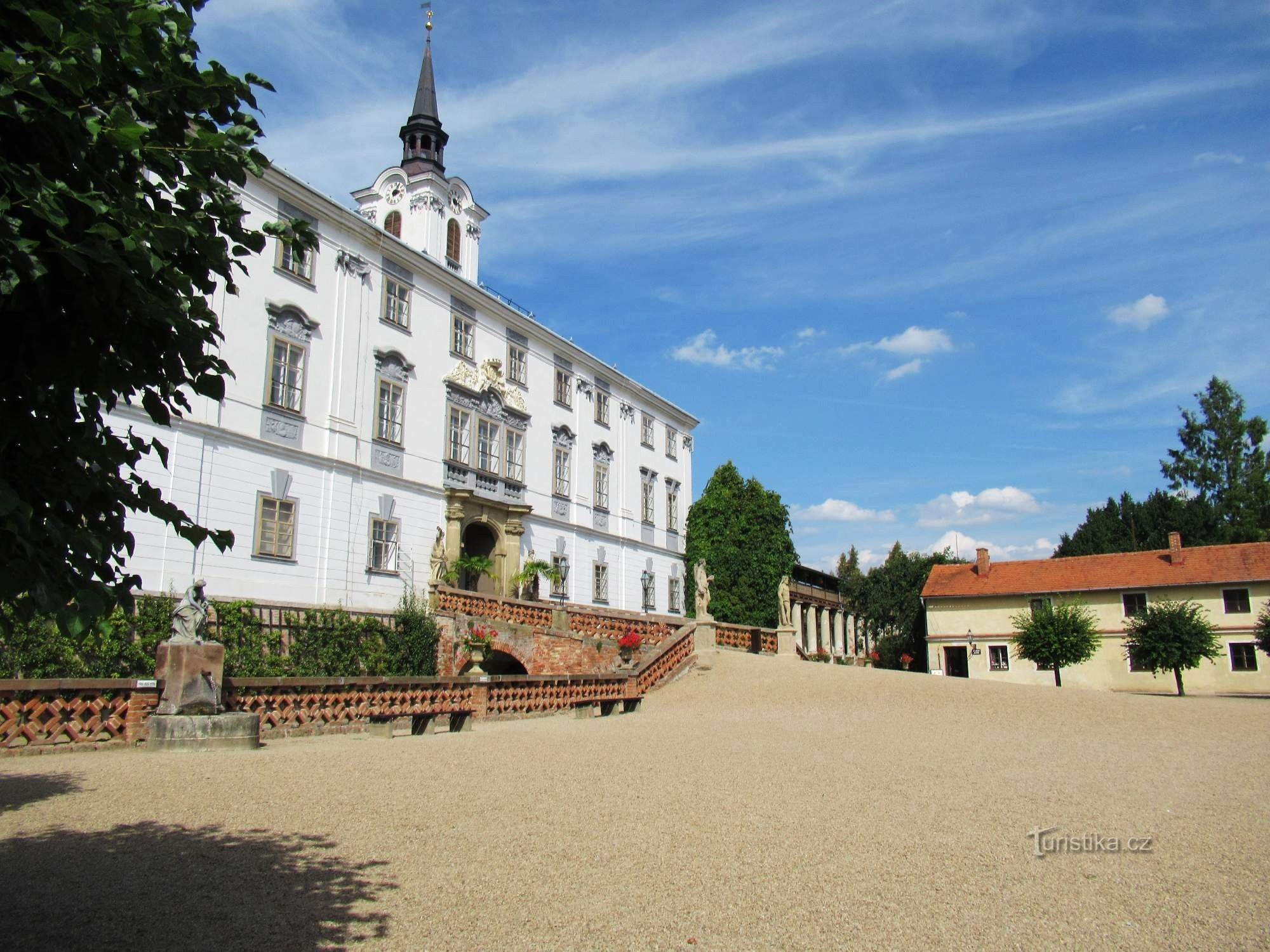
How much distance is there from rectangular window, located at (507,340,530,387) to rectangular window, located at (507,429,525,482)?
1.87 meters

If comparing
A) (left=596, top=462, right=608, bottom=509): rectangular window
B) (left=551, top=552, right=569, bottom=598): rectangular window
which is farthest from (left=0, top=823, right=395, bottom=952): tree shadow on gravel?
(left=596, top=462, right=608, bottom=509): rectangular window

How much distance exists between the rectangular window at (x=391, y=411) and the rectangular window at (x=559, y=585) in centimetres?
772

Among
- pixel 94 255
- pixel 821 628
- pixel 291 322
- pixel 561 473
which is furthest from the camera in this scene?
pixel 821 628

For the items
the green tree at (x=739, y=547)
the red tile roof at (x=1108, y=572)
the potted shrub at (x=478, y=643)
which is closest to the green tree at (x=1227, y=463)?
the red tile roof at (x=1108, y=572)

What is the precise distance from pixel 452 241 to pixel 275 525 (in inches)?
616

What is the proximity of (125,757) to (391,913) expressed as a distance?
306 inches

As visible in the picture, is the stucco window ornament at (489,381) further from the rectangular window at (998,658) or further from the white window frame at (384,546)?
the rectangular window at (998,658)

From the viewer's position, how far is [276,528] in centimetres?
2211

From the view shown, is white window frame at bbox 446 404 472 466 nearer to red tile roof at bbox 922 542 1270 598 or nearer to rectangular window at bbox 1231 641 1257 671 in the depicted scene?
red tile roof at bbox 922 542 1270 598

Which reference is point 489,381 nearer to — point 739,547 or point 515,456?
point 515,456

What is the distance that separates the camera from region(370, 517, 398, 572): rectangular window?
80.9ft

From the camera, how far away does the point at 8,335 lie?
3.48m

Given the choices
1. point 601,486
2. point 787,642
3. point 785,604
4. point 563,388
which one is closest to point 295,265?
point 563,388

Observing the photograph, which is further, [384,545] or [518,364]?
[518,364]
